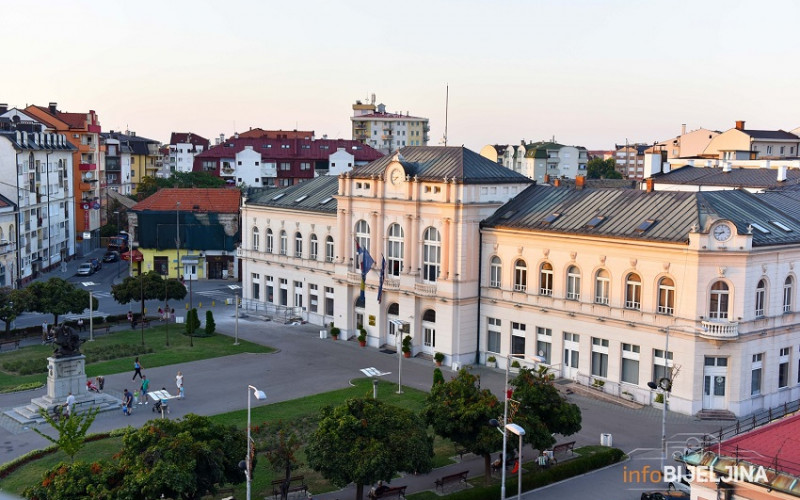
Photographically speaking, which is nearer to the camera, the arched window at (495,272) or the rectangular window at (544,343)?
the rectangular window at (544,343)

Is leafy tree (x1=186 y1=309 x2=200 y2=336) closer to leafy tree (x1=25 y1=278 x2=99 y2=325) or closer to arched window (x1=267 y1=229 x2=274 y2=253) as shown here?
leafy tree (x1=25 y1=278 x2=99 y2=325)

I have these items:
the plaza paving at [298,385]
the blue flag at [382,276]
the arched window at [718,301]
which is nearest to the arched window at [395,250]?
the blue flag at [382,276]

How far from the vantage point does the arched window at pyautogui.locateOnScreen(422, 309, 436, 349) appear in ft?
205

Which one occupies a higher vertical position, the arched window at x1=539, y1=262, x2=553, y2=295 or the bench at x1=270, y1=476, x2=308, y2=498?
the arched window at x1=539, y1=262, x2=553, y2=295

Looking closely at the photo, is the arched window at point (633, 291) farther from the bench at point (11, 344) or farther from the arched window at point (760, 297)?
the bench at point (11, 344)

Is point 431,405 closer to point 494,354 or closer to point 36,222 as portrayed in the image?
point 494,354

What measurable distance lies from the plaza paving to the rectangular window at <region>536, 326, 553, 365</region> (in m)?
3.16

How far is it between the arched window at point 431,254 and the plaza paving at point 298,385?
602 centimetres

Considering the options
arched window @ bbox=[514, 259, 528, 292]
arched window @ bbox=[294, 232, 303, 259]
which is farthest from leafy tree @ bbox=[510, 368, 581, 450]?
arched window @ bbox=[294, 232, 303, 259]

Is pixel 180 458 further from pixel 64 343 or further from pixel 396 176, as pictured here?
pixel 396 176

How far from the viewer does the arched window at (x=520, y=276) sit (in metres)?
58.9

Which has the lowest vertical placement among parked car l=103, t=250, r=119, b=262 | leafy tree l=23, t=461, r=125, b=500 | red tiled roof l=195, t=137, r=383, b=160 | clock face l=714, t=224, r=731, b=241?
leafy tree l=23, t=461, r=125, b=500

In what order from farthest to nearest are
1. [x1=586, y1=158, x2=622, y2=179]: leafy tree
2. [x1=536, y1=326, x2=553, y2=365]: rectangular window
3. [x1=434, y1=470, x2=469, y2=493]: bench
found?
1. [x1=586, y1=158, x2=622, y2=179]: leafy tree
2. [x1=536, y1=326, x2=553, y2=365]: rectangular window
3. [x1=434, y1=470, x2=469, y2=493]: bench

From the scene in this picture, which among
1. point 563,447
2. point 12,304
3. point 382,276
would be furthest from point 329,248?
point 563,447
